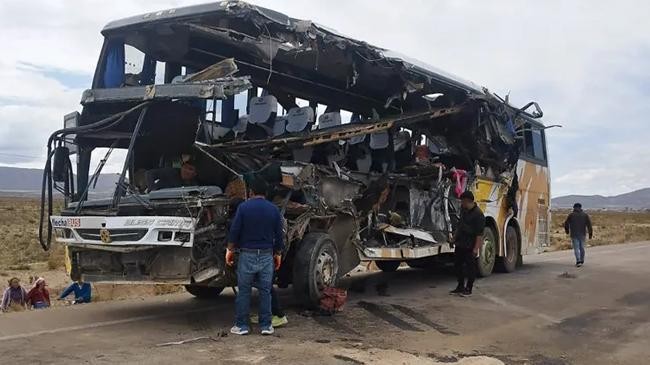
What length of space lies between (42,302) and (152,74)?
16.0ft

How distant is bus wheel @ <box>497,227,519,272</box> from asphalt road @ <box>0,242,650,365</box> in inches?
94.2

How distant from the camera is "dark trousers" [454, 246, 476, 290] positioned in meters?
10.4

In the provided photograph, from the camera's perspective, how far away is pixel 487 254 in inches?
509

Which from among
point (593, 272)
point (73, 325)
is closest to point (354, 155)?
point (73, 325)

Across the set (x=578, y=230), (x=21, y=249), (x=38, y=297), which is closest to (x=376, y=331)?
(x=38, y=297)

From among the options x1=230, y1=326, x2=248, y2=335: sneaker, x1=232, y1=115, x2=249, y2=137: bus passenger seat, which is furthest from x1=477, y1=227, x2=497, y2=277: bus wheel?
x1=230, y1=326, x2=248, y2=335: sneaker

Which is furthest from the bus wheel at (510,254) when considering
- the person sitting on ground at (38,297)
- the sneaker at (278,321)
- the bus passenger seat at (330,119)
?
the person sitting on ground at (38,297)

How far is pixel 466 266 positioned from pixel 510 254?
12.5 ft

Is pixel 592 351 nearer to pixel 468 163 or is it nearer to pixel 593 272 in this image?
pixel 468 163

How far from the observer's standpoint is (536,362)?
6.30 m

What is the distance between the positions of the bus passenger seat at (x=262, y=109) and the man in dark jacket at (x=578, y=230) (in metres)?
9.23

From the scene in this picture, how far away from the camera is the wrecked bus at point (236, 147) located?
24.2ft

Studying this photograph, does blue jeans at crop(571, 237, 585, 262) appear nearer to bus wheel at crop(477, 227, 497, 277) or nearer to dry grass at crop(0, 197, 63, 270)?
bus wheel at crop(477, 227, 497, 277)

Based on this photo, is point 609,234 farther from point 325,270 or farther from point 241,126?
point 325,270
